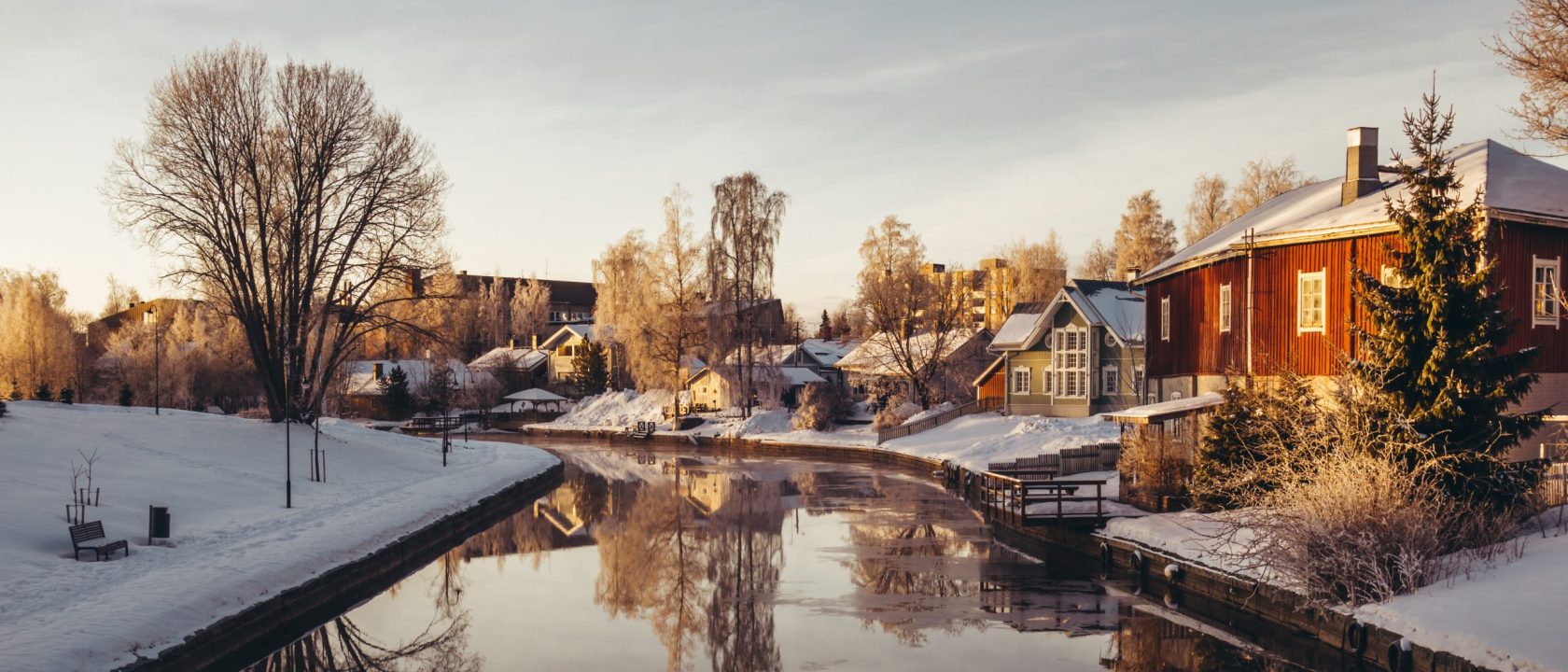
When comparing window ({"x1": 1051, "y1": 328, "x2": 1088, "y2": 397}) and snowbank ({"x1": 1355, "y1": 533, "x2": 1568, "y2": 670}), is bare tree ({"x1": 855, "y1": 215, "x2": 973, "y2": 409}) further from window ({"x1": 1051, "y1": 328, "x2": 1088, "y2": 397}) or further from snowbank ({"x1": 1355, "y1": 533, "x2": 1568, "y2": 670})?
snowbank ({"x1": 1355, "y1": 533, "x2": 1568, "y2": 670})

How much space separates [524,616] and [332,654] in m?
3.62

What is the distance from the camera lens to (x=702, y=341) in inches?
2729

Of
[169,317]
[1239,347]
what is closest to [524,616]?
[1239,347]

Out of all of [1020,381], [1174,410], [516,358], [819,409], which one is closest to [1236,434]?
[1174,410]

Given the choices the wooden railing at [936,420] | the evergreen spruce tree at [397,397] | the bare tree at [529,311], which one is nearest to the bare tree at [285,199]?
the wooden railing at [936,420]

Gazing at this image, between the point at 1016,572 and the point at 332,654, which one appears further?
the point at 1016,572

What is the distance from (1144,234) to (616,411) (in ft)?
128

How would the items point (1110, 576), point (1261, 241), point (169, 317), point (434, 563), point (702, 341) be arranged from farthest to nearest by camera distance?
point (169, 317), point (702, 341), point (1261, 241), point (434, 563), point (1110, 576)

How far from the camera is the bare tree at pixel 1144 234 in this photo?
75.6 meters

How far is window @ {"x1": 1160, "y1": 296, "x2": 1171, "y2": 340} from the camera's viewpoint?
1309 inches

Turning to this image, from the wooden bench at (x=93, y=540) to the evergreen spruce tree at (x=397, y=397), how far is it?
6896cm

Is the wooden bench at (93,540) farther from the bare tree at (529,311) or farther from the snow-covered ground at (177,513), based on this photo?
the bare tree at (529,311)

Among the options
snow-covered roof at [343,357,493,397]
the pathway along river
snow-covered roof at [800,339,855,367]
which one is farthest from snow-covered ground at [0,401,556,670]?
snow-covered roof at [343,357,493,397]

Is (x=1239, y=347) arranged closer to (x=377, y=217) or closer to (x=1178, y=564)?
(x=1178, y=564)
